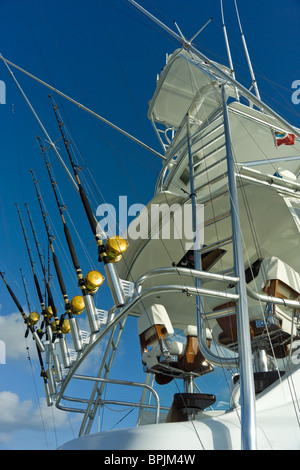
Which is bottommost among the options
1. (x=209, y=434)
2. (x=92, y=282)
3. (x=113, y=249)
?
(x=209, y=434)

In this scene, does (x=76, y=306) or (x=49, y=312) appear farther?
(x=49, y=312)

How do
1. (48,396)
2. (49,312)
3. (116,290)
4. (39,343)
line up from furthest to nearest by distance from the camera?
(39,343), (49,312), (48,396), (116,290)

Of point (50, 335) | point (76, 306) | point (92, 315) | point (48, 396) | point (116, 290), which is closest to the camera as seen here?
point (116, 290)

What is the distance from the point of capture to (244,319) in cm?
360

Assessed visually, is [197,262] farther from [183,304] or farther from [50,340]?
[183,304]

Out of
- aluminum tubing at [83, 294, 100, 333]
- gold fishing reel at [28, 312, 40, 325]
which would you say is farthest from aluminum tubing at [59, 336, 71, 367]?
gold fishing reel at [28, 312, 40, 325]

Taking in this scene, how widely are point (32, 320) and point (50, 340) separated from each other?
4.30 feet

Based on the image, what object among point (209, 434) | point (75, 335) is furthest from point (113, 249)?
point (209, 434)

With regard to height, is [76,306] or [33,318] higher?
[33,318]

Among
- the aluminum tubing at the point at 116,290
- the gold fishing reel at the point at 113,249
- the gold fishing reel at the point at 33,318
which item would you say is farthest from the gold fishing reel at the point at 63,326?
the aluminum tubing at the point at 116,290

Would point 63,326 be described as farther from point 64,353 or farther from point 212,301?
point 212,301

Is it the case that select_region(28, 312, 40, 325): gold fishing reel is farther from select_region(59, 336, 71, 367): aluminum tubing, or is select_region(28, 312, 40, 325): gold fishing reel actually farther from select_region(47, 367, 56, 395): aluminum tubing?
select_region(59, 336, 71, 367): aluminum tubing

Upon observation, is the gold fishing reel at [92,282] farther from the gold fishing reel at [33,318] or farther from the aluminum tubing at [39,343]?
the gold fishing reel at [33,318]
